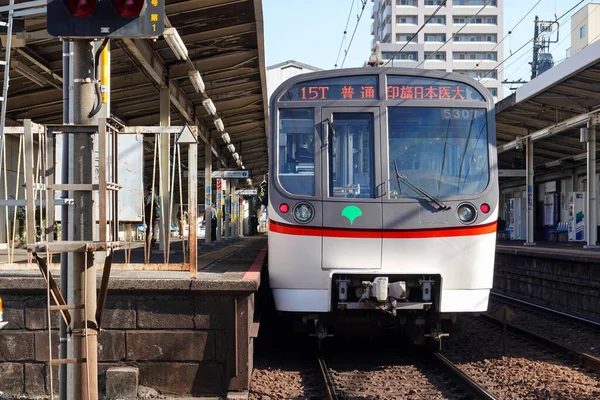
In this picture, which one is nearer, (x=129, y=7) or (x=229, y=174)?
(x=129, y=7)

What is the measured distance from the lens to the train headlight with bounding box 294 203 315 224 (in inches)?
289

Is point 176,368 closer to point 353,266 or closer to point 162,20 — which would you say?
point 353,266

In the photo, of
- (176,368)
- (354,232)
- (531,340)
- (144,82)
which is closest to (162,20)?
(176,368)

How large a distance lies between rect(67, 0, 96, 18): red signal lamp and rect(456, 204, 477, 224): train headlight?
4.55 m

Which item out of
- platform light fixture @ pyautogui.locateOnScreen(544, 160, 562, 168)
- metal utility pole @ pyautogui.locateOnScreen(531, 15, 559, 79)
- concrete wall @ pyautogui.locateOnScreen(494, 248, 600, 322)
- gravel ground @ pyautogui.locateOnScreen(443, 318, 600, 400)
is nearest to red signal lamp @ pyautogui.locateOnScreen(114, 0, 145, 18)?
gravel ground @ pyautogui.locateOnScreen(443, 318, 600, 400)

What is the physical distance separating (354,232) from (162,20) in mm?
3719

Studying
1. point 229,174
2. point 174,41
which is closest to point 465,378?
point 174,41

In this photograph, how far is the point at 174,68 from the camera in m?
13.6

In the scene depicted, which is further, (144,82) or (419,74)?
(144,82)

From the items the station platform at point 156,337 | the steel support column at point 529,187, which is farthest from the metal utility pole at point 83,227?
the steel support column at point 529,187

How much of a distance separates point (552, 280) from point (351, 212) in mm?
8964

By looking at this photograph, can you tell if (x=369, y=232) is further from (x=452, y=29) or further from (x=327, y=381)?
(x=452, y=29)

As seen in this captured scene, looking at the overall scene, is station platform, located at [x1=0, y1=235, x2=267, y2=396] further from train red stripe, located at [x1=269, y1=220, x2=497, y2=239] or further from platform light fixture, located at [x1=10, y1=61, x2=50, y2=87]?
platform light fixture, located at [x1=10, y1=61, x2=50, y2=87]

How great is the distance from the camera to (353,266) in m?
7.29
